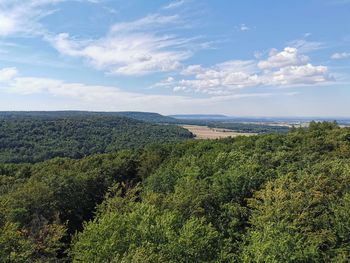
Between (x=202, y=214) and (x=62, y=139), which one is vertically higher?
(x=202, y=214)


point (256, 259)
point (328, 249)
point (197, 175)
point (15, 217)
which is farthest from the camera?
point (197, 175)

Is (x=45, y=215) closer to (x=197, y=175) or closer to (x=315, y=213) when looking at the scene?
(x=197, y=175)

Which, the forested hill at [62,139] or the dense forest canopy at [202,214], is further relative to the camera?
the forested hill at [62,139]

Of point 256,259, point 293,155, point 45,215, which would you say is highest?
point 293,155

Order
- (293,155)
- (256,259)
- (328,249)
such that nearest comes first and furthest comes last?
(256,259) → (328,249) → (293,155)

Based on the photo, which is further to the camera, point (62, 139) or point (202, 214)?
point (62, 139)

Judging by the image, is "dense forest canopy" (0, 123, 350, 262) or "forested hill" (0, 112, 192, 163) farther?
"forested hill" (0, 112, 192, 163)

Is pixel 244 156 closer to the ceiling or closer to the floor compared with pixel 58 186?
closer to the ceiling

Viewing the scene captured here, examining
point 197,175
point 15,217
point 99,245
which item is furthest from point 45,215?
point 99,245
